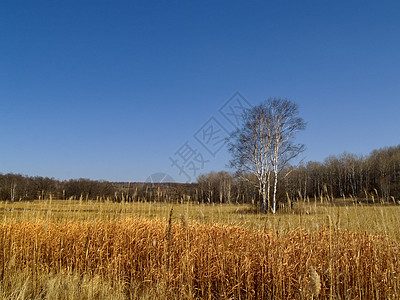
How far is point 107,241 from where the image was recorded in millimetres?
4953

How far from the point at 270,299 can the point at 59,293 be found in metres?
2.95

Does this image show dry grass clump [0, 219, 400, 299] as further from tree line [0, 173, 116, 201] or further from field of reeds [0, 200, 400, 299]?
tree line [0, 173, 116, 201]

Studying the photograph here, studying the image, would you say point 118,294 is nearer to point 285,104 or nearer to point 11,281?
point 11,281

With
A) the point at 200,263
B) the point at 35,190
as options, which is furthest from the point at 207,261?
the point at 35,190

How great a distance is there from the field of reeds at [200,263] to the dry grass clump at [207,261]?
0.02 meters

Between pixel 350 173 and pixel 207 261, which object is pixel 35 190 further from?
pixel 350 173

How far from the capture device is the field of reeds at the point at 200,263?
328 cm

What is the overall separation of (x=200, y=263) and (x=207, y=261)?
0.43ft

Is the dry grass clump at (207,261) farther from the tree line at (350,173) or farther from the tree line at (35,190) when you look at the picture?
the tree line at (350,173)

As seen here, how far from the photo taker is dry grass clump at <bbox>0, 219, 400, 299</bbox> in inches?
131

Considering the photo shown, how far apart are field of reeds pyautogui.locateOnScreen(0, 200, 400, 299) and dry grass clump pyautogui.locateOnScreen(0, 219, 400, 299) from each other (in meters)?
0.02

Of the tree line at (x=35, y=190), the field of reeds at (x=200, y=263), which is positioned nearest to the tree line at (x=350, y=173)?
the tree line at (x=35, y=190)

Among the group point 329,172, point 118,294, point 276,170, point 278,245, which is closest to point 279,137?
point 276,170

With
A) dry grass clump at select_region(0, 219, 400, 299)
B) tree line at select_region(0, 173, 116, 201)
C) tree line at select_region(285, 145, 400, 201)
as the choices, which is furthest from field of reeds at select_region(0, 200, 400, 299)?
tree line at select_region(285, 145, 400, 201)
